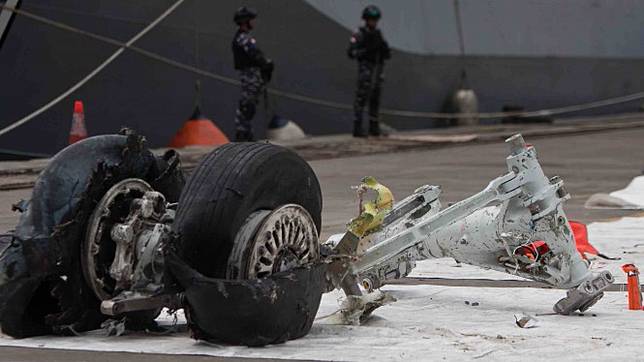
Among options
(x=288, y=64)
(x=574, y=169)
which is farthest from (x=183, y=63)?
(x=574, y=169)

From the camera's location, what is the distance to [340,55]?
2241 cm

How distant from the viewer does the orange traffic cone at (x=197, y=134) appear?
61.4 ft

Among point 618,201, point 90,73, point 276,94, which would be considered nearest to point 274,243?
point 618,201

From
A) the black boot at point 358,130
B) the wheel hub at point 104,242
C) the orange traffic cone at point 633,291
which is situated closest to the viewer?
the wheel hub at point 104,242

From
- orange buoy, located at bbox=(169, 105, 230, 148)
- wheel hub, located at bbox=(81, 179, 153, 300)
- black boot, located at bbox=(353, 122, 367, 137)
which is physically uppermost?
black boot, located at bbox=(353, 122, 367, 137)

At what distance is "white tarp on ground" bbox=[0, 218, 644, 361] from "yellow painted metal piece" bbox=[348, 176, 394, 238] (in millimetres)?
384

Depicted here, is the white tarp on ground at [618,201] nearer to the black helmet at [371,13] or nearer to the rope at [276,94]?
the rope at [276,94]

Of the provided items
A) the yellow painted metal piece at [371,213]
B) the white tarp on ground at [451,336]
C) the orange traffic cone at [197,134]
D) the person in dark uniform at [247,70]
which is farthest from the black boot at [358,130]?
the yellow painted metal piece at [371,213]

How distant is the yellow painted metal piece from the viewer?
6523mm

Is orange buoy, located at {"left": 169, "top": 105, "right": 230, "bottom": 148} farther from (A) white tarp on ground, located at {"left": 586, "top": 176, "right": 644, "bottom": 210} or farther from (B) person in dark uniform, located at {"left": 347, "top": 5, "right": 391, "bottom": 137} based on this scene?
(A) white tarp on ground, located at {"left": 586, "top": 176, "right": 644, "bottom": 210}

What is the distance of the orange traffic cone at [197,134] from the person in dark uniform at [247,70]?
11.8 inches

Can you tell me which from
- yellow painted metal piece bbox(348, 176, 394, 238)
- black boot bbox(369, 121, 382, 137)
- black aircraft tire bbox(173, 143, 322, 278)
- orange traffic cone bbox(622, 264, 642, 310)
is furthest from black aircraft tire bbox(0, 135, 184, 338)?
black boot bbox(369, 121, 382, 137)

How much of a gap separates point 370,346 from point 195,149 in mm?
12615

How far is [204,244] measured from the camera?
5.84 m
